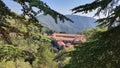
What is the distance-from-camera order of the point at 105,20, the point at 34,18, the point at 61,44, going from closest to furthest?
the point at 34,18 → the point at 105,20 → the point at 61,44

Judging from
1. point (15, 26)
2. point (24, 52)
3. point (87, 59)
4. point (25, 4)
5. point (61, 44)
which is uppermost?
point (25, 4)

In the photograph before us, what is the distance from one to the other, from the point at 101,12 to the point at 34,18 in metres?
4.41

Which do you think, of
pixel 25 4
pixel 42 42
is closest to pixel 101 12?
pixel 42 42

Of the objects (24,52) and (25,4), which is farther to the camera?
(24,52)

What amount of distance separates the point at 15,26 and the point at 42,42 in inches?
36.7

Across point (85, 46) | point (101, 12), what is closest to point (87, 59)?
point (85, 46)

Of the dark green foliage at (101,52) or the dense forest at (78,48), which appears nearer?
the dense forest at (78,48)

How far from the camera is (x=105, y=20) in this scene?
12141 mm

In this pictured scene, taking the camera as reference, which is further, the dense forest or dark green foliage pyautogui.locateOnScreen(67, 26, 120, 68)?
dark green foliage pyautogui.locateOnScreen(67, 26, 120, 68)

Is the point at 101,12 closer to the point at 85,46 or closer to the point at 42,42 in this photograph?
the point at 85,46

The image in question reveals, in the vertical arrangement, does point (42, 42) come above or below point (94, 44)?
above

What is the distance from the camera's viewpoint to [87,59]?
36.4 ft

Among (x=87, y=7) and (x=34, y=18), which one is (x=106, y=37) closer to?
(x=87, y=7)

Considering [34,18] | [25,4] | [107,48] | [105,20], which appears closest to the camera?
[25,4]
